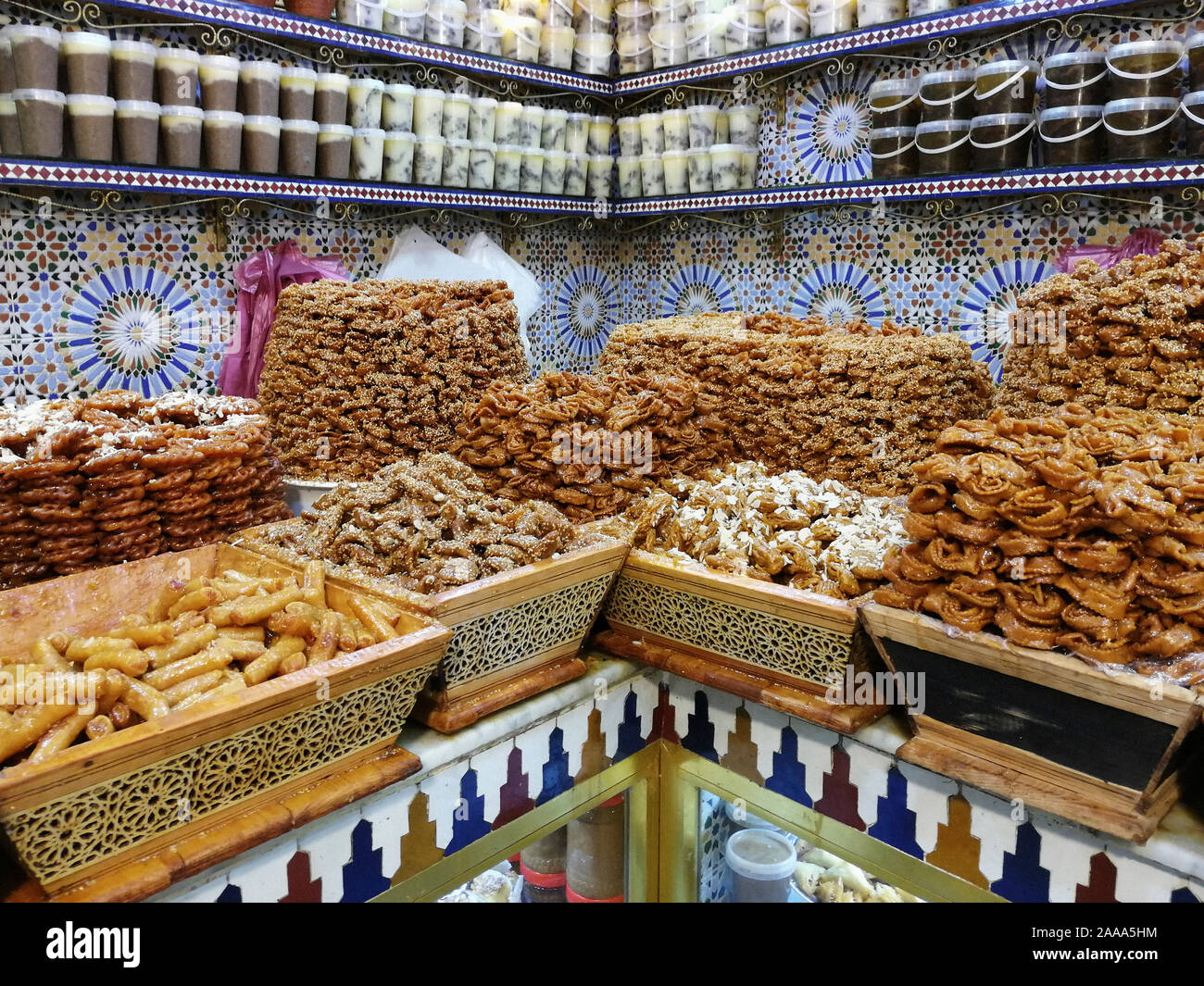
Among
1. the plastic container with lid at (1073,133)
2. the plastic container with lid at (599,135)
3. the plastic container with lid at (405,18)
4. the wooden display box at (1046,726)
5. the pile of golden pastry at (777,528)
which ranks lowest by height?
the wooden display box at (1046,726)

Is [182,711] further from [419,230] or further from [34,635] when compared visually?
[419,230]

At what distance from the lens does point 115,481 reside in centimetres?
179

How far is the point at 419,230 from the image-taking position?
435cm

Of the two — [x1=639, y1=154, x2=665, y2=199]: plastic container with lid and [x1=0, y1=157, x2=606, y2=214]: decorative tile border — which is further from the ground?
[x1=639, y1=154, x2=665, y2=199]: plastic container with lid

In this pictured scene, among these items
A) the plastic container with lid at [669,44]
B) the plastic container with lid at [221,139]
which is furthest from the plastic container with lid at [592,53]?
the plastic container with lid at [221,139]

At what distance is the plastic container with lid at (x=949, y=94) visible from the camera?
3445 millimetres

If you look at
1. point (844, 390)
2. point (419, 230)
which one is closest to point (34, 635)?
point (844, 390)

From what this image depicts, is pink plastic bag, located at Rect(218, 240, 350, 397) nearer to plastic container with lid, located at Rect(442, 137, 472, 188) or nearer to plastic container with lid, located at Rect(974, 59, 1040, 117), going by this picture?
plastic container with lid, located at Rect(442, 137, 472, 188)

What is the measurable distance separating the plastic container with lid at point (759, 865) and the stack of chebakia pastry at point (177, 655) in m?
1.11

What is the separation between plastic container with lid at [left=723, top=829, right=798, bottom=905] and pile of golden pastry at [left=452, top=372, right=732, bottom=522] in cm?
85

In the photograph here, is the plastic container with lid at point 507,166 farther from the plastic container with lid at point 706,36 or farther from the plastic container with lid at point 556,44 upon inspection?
the plastic container with lid at point 706,36

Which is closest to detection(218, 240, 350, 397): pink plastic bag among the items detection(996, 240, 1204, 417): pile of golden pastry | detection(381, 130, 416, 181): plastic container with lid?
detection(381, 130, 416, 181): plastic container with lid

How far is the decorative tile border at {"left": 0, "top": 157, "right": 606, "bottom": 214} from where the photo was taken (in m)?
2.98

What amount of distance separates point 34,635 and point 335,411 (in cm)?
106
